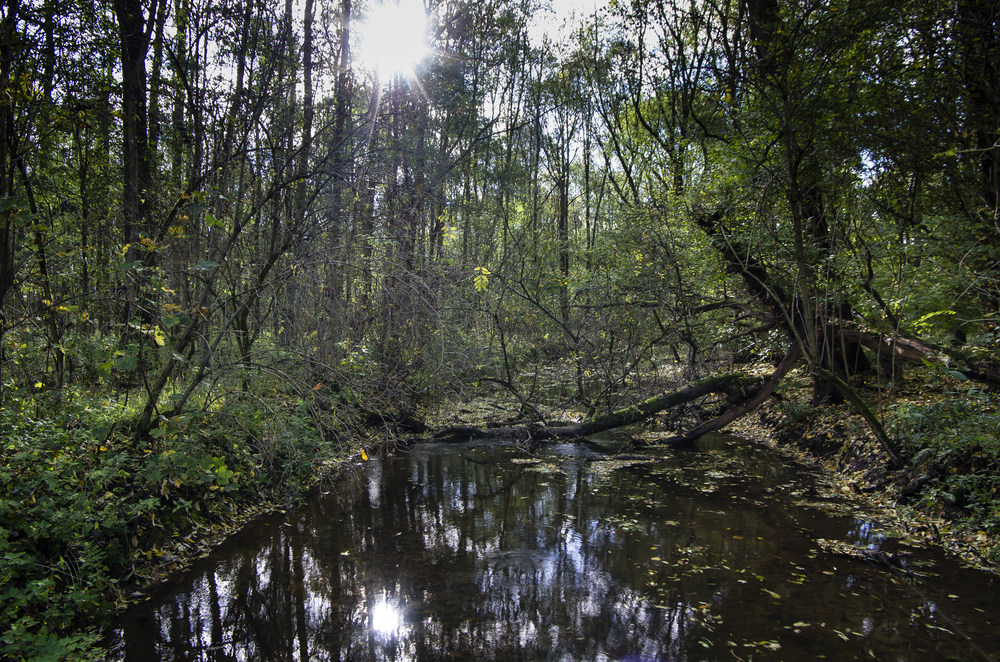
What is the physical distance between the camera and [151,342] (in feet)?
17.4

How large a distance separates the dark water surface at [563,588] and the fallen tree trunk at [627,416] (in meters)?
2.18

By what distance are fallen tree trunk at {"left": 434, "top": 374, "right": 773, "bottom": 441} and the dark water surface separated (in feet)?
7.14

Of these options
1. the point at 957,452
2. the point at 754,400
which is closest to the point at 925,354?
the point at 957,452

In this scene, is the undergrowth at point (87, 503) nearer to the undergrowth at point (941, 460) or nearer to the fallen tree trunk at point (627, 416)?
the fallen tree trunk at point (627, 416)

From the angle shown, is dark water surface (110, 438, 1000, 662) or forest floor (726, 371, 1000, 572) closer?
dark water surface (110, 438, 1000, 662)

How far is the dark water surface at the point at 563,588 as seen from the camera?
3.98 meters

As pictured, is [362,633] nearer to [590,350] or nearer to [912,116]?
[590,350]

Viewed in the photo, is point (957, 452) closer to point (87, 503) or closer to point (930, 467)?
point (930, 467)

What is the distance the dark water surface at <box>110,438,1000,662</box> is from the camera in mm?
3979

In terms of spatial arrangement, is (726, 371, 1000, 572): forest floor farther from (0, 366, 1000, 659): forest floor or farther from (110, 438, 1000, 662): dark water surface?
(110, 438, 1000, 662): dark water surface

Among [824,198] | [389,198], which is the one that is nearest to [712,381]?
[824,198]

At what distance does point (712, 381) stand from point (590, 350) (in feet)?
7.55

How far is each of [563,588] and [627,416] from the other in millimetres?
4983

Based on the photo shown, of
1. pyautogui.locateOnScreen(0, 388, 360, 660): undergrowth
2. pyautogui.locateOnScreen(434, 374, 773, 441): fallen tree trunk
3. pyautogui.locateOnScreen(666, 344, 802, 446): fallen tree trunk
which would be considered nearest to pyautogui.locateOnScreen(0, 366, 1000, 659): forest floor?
pyautogui.locateOnScreen(0, 388, 360, 660): undergrowth
